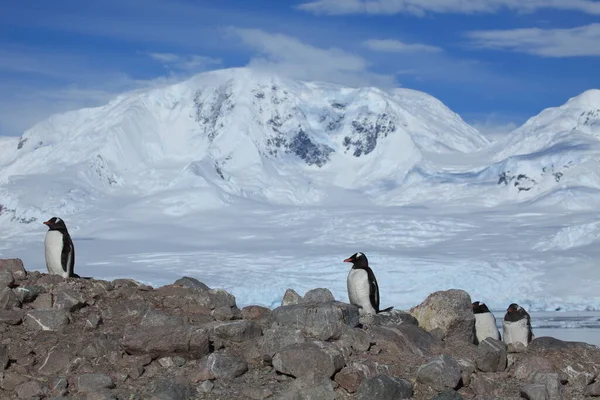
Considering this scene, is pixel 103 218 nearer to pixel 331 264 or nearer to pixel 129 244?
pixel 129 244

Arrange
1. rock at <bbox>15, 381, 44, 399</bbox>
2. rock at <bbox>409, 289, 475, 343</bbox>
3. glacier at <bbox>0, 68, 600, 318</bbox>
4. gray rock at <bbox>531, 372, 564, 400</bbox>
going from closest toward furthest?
rock at <bbox>15, 381, 44, 399</bbox> < gray rock at <bbox>531, 372, 564, 400</bbox> < rock at <bbox>409, 289, 475, 343</bbox> < glacier at <bbox>0, 68, 600, 318</bbox>

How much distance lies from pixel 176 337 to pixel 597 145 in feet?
554

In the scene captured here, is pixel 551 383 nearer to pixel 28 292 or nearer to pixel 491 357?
pixel 491 357

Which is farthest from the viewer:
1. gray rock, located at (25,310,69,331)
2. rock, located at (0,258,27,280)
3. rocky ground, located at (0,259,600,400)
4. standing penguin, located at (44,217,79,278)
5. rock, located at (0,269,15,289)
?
standing penguin, located at (44,217,79,278)

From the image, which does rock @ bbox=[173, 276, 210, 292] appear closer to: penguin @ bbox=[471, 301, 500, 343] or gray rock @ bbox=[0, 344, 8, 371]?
gray rock @ bbox=[0, 344, 8, 371]

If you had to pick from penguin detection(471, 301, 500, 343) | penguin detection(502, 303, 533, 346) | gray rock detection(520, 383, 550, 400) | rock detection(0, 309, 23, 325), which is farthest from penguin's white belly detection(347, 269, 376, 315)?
rock detection(0, 309, 23, 325)

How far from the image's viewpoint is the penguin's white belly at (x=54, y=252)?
13.4 meters

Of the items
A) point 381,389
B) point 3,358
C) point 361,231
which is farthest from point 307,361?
point 361,231

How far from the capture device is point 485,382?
10070 millimetres

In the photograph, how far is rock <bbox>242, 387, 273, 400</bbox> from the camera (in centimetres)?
915

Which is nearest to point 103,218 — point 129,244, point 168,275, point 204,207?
point 204,207

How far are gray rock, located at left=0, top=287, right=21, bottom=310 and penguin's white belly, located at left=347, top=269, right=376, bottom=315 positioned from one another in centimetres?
493

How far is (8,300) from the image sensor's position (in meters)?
10.6

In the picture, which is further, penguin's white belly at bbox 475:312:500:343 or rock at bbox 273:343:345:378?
penguin's white belly at bbox 475:312:500:343
